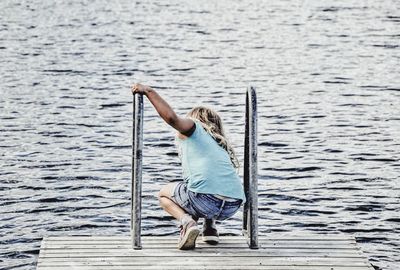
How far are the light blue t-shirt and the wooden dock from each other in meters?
0.50

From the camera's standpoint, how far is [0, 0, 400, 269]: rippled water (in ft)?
47.5

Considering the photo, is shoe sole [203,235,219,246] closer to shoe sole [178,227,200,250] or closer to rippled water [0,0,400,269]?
shoe sole [178,227,200,250]

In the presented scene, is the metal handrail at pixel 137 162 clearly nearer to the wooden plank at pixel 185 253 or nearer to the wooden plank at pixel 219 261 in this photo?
the wooden plank at pixel 185 253

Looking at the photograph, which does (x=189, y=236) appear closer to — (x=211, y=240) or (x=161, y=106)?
(x=211, y=240)

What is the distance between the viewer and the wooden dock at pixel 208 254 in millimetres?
9930

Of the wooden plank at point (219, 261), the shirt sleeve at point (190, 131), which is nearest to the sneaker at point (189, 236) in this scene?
the wooden plank at point (219, 261)

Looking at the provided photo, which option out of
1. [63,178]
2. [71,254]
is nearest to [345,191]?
[63,178]

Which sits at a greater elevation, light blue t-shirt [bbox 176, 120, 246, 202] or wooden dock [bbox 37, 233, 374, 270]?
light blue t-shirt [bbox 176, 120, 246, 202]

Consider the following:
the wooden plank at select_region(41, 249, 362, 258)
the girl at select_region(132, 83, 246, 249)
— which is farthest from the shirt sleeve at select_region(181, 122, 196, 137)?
the wooden plank at select_region(41, 249, 362, 258)

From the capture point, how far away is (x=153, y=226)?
1400cm

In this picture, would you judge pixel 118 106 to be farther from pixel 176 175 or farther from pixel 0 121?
pixel 176 175

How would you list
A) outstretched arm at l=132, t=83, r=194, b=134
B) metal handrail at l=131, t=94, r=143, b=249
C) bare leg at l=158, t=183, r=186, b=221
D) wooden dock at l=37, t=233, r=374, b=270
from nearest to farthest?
1. wooden dock at l=37, t=233, r=374, b=270
2. outstretched arm at l=132, t=83, r=194, b=134
3. metal handrail at l=131, t=94, r=143, b=249
4. bare leg at l=158, t=183, r=186, b=221

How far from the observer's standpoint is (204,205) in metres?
10.6

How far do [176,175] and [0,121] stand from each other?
15.8 feet
